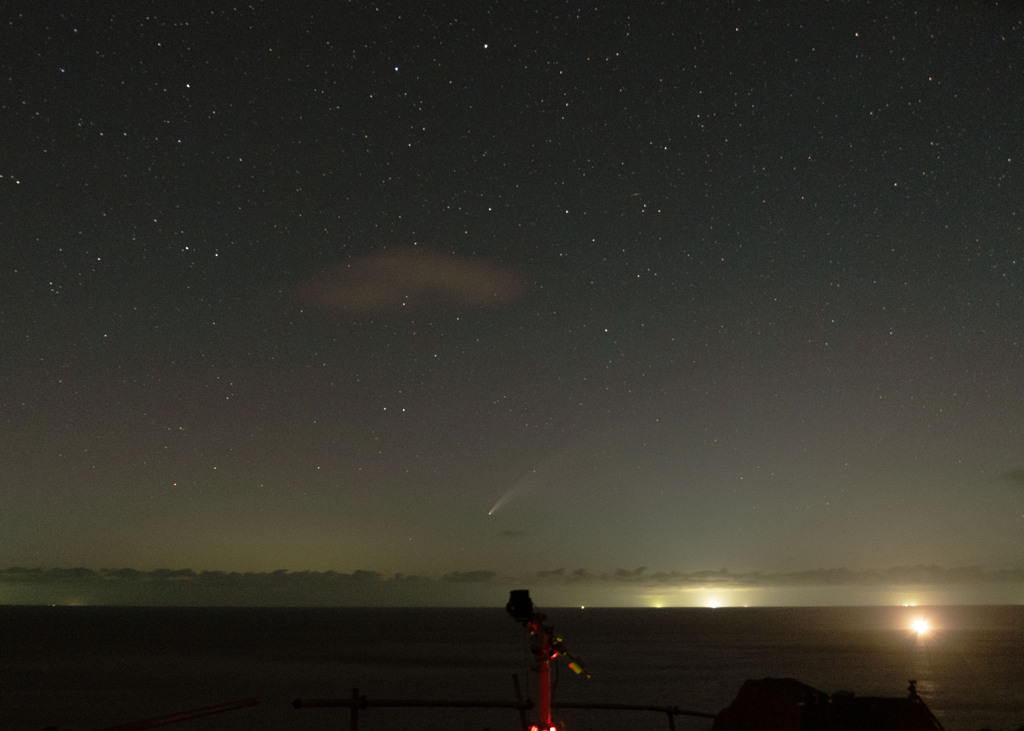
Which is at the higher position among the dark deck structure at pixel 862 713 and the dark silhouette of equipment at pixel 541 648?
the dark silhouette of equipment at pixel 541 648

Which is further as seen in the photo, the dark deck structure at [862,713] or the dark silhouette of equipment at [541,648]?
the dark deck structure at [862,713]

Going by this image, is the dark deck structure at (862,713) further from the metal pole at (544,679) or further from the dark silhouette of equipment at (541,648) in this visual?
the metal pole at (544,679)

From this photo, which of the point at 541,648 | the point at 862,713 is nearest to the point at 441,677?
the point at 862,713

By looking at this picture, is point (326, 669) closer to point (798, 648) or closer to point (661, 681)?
point (661, 681)

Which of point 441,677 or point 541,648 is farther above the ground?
point 541,648

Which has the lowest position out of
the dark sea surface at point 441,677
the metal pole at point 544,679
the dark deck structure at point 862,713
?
the dark sea surface at point 441,677

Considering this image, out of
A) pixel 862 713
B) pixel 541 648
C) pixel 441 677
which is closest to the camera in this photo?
pixel 541 648

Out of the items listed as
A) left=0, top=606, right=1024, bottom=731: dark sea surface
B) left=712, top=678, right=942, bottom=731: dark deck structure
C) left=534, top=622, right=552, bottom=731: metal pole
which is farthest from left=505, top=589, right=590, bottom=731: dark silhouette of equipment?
left=0, top=606, right=1024, bottom=731: dark sea surface

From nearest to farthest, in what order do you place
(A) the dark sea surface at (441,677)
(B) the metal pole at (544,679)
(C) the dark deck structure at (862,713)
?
1. (B) the metal pole at (544,679)
2. (C) the dark deck structure at (862,713)
3. (A) the dark sea surface at (441,677)

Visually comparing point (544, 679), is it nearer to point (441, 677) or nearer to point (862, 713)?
point (862, 713)

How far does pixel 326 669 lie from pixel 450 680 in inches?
834

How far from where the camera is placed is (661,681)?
8669 cm

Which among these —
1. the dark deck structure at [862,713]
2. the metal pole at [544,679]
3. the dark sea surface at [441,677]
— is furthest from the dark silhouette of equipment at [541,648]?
the dark sea surface at [441,677]

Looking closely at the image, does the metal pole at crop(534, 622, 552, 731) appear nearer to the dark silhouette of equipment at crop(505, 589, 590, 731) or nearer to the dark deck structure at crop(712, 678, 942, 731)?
the dark silhouette of equipment at crop(505, 589, 590, 731)
